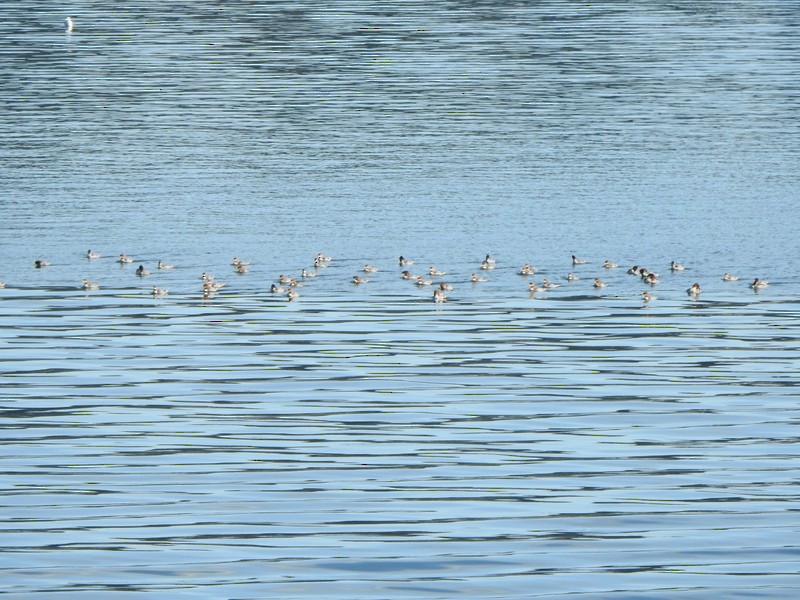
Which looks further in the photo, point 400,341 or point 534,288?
point 534,288

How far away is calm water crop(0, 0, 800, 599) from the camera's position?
63.7 ft

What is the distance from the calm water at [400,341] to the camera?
1941cm

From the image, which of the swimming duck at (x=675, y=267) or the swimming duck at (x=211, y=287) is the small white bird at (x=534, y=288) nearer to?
the swimming duck at (x=675, y=267)

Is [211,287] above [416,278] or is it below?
below

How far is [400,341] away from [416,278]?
19.7 feet

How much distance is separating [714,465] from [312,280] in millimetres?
16474

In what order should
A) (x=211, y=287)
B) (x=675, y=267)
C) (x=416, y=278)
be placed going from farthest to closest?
(x=675, y=267), (x=416, y=278), (x=211, y=287)

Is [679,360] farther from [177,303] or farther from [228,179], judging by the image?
[228,179]

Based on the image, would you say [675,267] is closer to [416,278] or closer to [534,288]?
[534,288]

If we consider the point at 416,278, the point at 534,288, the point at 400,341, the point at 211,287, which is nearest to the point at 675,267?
the point at 534,288

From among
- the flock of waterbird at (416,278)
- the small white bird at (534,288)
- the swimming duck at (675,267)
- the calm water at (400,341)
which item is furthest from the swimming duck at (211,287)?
the swimming duck at (675,267)

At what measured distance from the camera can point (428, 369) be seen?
96.3 feet

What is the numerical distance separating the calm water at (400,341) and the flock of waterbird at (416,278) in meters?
0.34

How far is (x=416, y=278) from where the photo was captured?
37.6 m
